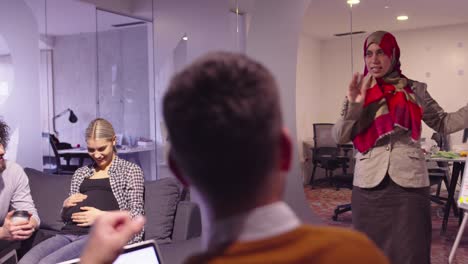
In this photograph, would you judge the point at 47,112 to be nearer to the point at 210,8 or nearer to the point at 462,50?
the point at 210,8

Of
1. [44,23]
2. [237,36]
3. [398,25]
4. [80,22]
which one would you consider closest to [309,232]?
[237,36]

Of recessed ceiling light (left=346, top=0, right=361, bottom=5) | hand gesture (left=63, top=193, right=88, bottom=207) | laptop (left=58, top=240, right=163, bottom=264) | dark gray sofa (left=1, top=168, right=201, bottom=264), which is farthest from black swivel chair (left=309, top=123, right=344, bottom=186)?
laptop (left=58, top=240, right=163, bottom=264)

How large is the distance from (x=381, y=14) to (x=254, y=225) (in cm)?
699

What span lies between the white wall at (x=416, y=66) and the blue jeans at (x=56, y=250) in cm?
595

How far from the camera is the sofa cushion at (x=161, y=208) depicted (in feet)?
9.59

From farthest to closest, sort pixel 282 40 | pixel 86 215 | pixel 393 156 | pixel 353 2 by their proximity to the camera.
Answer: pixel 353 2, pixel 282 40, pixel 86 215, pixel 393 156

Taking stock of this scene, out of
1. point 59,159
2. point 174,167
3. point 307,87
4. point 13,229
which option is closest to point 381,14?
point 307,87

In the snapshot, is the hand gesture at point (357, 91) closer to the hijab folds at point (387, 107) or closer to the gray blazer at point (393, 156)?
the gray blazer at point (393, 156)

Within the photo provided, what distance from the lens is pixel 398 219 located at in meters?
2.17

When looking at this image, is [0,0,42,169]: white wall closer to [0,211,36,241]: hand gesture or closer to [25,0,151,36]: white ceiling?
[25,0,151,36]: white ceiling

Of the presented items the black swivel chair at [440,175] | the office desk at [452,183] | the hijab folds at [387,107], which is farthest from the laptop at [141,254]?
the black swivel chair at [440,175]

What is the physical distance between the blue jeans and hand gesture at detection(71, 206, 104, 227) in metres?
0.09

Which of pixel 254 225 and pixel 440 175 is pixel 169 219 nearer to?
pixel 254 225

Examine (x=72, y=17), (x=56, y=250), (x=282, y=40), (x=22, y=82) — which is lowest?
(x=56, y=250)
